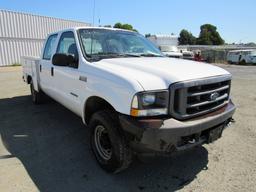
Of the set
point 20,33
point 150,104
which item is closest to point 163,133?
point 150,104

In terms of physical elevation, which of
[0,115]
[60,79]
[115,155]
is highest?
[60,79]

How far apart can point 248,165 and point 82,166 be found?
2.39 meters

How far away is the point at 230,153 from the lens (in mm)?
3996

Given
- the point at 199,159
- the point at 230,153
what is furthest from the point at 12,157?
the point at 230,153

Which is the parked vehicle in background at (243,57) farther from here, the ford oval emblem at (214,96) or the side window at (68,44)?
the ford oval emblem at (214,96)

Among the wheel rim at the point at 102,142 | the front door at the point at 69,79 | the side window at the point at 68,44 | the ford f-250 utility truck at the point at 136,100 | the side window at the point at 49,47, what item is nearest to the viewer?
the ford f-250 utility truck at the point at 136,100

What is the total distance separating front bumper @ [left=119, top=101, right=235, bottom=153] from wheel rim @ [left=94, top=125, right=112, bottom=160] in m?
0.65

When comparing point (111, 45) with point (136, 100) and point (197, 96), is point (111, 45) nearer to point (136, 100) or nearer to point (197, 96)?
point (136, 100)

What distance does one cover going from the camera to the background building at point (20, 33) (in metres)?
20.9

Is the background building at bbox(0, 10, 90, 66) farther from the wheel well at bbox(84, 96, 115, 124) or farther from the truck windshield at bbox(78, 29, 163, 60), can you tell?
the wheel well at bbox(84, 96, 115, 124)

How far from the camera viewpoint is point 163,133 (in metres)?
A: 2.66

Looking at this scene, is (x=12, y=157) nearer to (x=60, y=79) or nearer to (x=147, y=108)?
(x=60, y=79)

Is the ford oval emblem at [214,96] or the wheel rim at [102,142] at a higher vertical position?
the ford oval emblem at [214,96]

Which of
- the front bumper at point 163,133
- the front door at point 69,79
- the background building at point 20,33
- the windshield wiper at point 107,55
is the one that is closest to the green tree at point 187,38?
the background building at point 20,33
